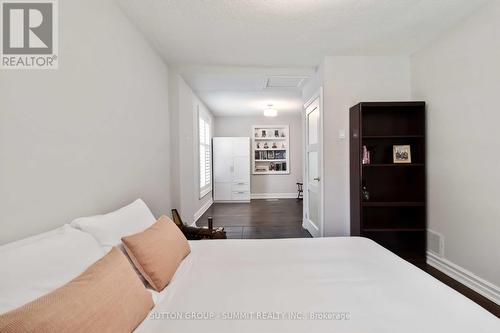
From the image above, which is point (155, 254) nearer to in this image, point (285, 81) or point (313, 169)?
point (313, 169)

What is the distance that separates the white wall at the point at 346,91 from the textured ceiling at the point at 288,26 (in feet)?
0.50

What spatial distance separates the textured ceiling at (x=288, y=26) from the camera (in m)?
2.05

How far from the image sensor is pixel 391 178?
9.98ft

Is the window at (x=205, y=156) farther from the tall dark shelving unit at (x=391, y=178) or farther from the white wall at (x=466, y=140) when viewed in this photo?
the white wall at (x=466, y=140)

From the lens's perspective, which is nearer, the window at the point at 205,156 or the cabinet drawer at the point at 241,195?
the window at the point at 205,156

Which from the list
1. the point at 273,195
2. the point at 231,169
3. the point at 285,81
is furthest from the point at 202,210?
the point at 285,81

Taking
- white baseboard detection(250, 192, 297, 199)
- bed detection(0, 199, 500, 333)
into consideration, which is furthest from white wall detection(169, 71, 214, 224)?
white baseboard detection(250, 192, 297, 199)

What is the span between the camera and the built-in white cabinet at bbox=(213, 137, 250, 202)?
6.68m

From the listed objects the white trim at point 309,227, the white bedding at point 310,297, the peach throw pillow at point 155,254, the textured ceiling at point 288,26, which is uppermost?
the textured ceiling at point 288,26

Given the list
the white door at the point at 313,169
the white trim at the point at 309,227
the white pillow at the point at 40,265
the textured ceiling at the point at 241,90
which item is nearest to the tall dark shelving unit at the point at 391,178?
the white door at the point at 313,169

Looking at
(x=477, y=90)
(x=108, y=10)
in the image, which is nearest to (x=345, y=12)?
(x=477, y=90)

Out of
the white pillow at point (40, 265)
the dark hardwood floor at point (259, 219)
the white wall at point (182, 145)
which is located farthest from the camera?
the dark hardwood floor at point (259, 219)

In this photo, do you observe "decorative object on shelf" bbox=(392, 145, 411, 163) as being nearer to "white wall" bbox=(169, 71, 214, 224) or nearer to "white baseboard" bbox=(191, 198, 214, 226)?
"white wall" bbox=(169, 71, 214, 224)

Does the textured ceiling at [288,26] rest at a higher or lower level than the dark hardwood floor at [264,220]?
higher
